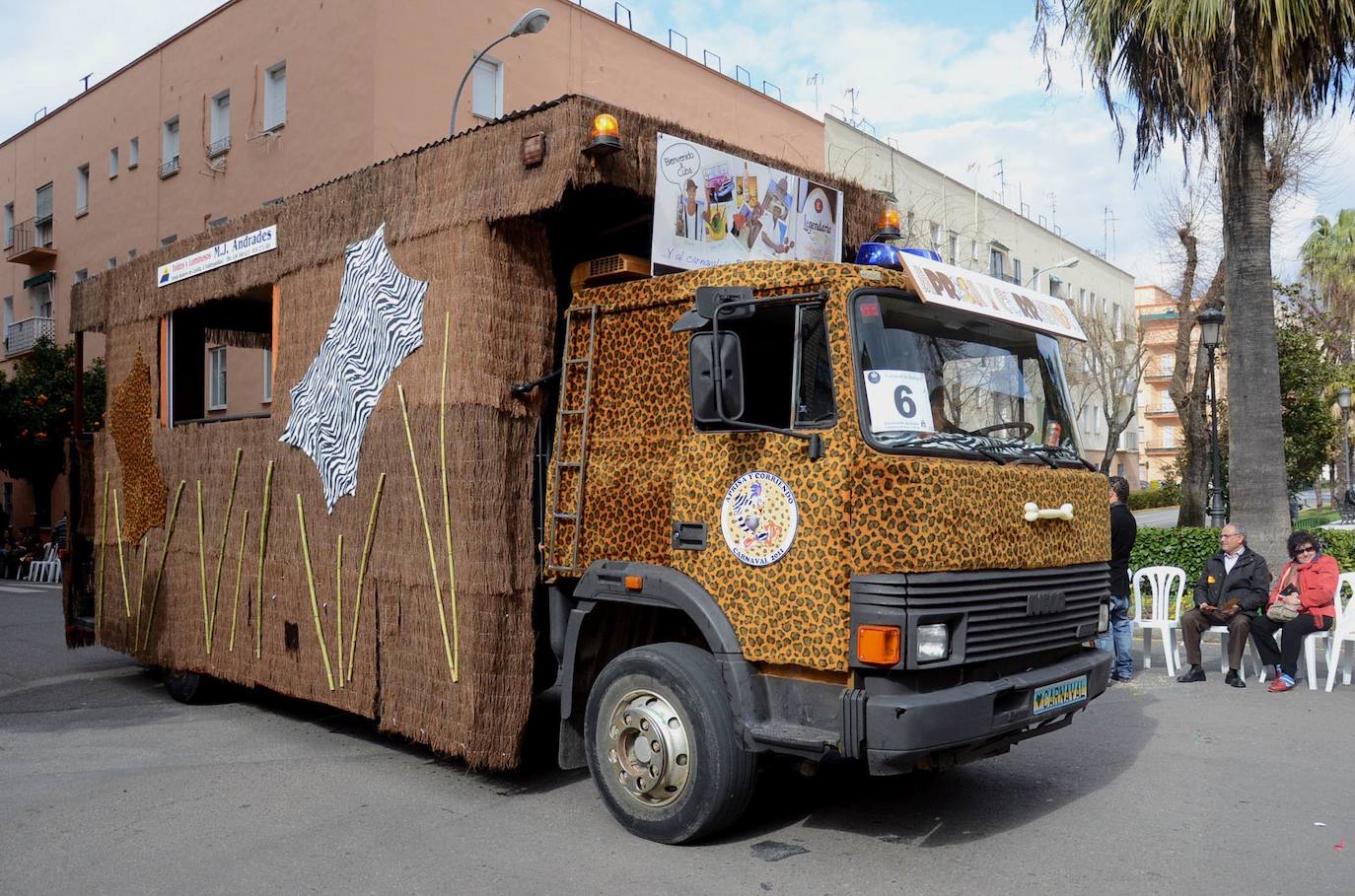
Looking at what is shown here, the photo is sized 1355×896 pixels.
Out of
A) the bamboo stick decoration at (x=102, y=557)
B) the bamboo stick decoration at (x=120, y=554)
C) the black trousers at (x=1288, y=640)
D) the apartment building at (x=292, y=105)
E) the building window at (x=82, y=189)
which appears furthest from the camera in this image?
the building window at (x=82, y=189)

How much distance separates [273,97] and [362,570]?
1972cm

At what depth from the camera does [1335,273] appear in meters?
39.0

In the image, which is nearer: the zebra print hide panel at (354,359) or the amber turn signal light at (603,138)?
the amber turn signal light at (603,138)

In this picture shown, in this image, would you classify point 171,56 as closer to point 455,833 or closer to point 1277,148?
point 1277,148

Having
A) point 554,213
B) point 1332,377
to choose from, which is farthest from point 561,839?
point 1332,377

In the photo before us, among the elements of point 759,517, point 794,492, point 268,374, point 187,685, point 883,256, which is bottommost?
point 187,685

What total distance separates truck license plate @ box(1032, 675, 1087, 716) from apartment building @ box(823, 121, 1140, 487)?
58.0ft

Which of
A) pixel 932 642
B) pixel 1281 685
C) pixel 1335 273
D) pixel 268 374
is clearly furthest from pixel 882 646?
pixel 1335 273

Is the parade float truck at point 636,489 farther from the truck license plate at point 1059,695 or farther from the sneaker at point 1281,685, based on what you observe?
the sneaker at point 1281,685

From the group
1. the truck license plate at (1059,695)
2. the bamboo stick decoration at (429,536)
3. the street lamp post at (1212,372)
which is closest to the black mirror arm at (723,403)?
the truck license plate at (1059,695)

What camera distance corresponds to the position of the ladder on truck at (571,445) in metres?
5.81

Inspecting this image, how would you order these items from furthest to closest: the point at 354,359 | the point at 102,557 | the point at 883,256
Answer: the point at 102,557
the point at 354,359
the point at 883,256

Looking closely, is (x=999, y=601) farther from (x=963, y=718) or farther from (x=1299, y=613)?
(x=1299, y=613)

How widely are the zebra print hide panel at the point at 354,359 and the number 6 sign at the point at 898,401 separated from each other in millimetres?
2734
